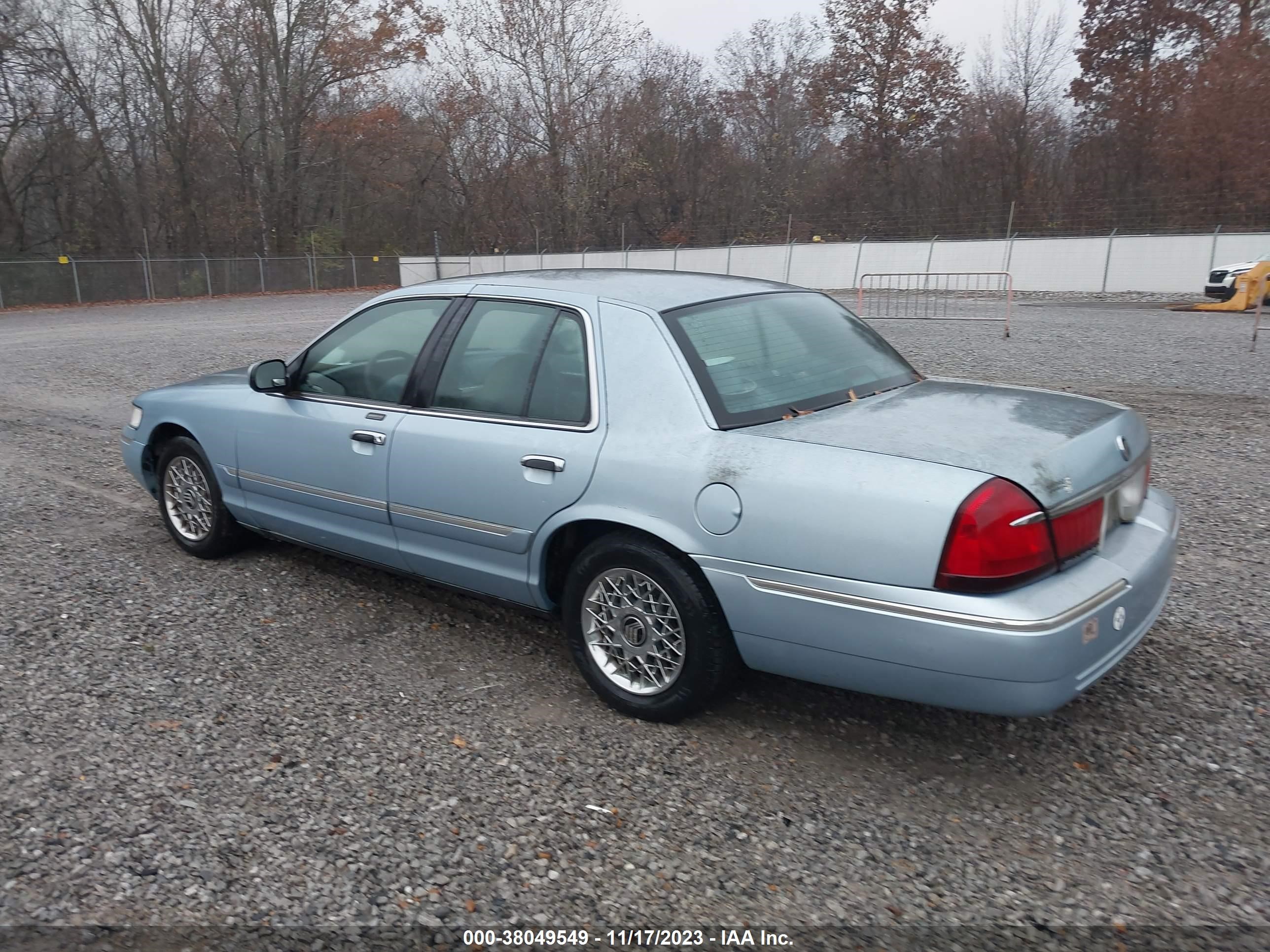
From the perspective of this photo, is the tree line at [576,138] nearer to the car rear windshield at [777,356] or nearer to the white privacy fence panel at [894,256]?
the white privacy fence panel at [894,256]

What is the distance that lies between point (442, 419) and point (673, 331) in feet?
3.58

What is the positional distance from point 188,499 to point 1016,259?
2863cm

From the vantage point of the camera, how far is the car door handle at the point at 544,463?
3.74m

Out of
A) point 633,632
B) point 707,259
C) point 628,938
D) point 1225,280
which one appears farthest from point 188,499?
point 707,259

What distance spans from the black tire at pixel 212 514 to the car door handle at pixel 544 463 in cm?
231

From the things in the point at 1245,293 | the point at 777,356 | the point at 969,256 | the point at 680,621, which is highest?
the point at 777,356

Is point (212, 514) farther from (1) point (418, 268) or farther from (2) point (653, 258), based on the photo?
(1) point (418, 268)

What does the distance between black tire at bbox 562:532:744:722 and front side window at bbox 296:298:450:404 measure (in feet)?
4.41

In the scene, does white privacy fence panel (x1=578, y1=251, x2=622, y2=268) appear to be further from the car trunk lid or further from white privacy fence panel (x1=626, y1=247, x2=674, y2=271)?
the car trunk lid

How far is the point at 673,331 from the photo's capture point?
3773 mm

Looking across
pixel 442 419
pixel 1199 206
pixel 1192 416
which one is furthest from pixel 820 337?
pixel 1199 206

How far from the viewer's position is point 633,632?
12.0ft

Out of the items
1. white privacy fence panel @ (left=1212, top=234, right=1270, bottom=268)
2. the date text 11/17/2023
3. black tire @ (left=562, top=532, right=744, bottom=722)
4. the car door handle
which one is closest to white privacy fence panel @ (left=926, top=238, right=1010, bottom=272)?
white privacy fence panel @ (left=1212, top=234, right=1270, bottom=268)

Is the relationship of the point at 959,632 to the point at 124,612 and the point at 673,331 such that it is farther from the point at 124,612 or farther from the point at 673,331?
the point at 124,612
